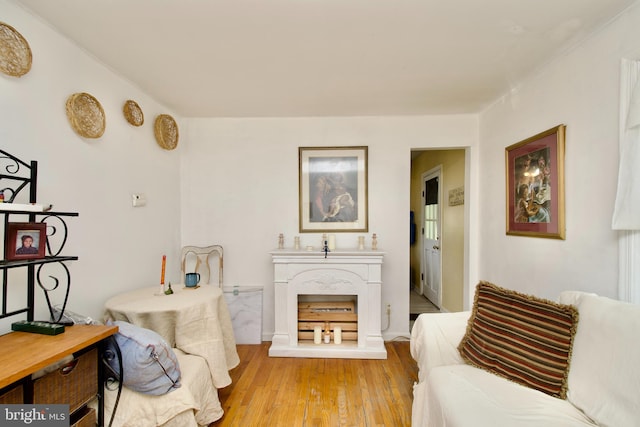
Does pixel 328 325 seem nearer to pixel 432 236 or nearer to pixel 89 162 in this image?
pixel 89 162

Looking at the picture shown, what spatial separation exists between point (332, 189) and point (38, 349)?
2.41 meters

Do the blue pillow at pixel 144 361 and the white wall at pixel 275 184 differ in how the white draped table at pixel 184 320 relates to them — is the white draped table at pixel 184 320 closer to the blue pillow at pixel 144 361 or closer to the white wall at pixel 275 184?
the blue pillow at pixel 144 361

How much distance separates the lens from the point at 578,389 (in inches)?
49.1

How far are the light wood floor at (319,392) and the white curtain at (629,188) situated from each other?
145 cm

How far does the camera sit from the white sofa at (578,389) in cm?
111

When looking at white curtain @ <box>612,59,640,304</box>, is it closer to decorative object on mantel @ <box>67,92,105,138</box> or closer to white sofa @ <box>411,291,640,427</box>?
white sofa @ <box>411,291,640,427</box>

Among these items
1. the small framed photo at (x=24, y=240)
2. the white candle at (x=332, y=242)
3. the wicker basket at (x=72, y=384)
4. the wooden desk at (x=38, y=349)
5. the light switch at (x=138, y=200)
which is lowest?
the wicker basket at (x=72, y=384)

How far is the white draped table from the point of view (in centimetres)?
174

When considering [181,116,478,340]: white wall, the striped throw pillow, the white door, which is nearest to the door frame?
Answer: the white door

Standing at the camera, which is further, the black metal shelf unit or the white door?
the white door

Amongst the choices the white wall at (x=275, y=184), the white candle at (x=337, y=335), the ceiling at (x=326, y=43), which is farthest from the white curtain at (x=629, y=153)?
the white candle at (x=337, y=335)

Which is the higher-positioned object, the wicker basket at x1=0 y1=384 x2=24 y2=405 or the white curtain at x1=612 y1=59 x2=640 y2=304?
the white curtain at x1=612 y1=59 x2=640 y2=304

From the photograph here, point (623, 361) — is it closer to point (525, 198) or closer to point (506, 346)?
point (506, 346)

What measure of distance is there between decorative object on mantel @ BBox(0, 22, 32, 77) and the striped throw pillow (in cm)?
279
